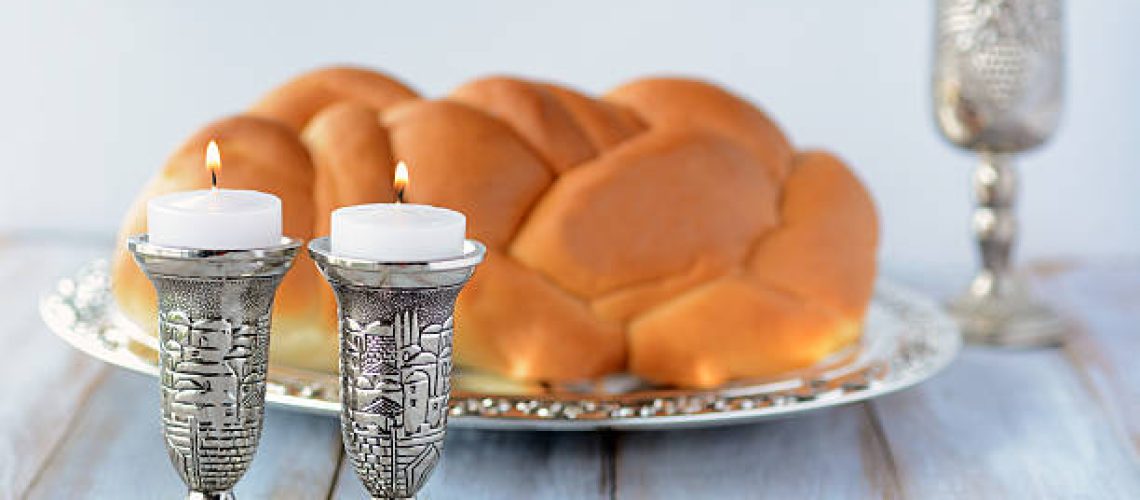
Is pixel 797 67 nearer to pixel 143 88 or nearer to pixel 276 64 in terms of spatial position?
pixel 276 64

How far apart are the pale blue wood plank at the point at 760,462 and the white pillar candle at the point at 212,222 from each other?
0.32 metres

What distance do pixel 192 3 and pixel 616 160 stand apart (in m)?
1.02

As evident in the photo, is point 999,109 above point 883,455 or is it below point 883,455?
above

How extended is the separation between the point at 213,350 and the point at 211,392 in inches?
0.9

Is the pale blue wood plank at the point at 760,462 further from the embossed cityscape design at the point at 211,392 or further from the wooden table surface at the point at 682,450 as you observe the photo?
Answer: the embossed cityscape design at the point at 211,392

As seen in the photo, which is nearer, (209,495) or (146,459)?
(209,495)

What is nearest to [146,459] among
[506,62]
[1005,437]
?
[1005,437]

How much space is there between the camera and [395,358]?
2.40 ft

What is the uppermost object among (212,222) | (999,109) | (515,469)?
(212,222)

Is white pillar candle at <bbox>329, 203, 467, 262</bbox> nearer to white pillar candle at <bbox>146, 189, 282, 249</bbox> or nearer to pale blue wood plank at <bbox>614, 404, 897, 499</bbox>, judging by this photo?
white pillar candle at <bbox>146, 189, 282, 249</bbox>

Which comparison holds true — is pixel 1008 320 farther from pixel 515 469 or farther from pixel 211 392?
pixel 211 392

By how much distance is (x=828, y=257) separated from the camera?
1.14 m

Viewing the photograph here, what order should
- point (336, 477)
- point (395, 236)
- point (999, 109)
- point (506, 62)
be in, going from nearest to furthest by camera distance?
point (395, 236) → point (336, 477) → point (999, 109) → point (506, 62)

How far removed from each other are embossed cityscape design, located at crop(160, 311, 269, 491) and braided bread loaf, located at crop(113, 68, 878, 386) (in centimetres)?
25
